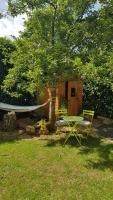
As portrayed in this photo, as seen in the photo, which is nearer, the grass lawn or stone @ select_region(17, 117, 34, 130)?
the grass lawn

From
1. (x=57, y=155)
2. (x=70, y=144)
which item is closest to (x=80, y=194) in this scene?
(x=57, y=155)

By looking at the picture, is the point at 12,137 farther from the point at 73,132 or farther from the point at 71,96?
the point at 71,96

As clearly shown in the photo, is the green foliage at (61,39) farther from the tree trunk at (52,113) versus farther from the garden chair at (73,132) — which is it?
the garden chair at (73,132)

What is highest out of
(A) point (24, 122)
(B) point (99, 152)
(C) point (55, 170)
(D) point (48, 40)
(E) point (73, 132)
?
(D) point (48, 40)

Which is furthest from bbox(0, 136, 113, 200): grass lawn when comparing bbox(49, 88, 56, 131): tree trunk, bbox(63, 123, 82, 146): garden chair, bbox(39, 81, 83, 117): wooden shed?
bbox(39, 81, 83, 117): wooden shed

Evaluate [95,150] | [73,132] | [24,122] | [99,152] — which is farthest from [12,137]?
[99,152]

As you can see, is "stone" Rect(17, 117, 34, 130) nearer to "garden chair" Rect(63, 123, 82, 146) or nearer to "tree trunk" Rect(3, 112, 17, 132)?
"tree trunk" Rect(3, 112, 17, 132)

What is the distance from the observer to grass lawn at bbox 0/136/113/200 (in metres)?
8.34

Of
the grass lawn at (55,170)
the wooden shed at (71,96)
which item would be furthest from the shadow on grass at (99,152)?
the wooden shed at (71,96)

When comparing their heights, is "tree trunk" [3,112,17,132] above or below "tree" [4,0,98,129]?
below

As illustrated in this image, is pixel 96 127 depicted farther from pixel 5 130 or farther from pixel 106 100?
pixel 5 130

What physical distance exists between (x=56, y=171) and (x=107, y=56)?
546cm

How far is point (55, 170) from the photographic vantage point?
991cm

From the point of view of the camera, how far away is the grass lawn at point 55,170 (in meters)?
8.34
